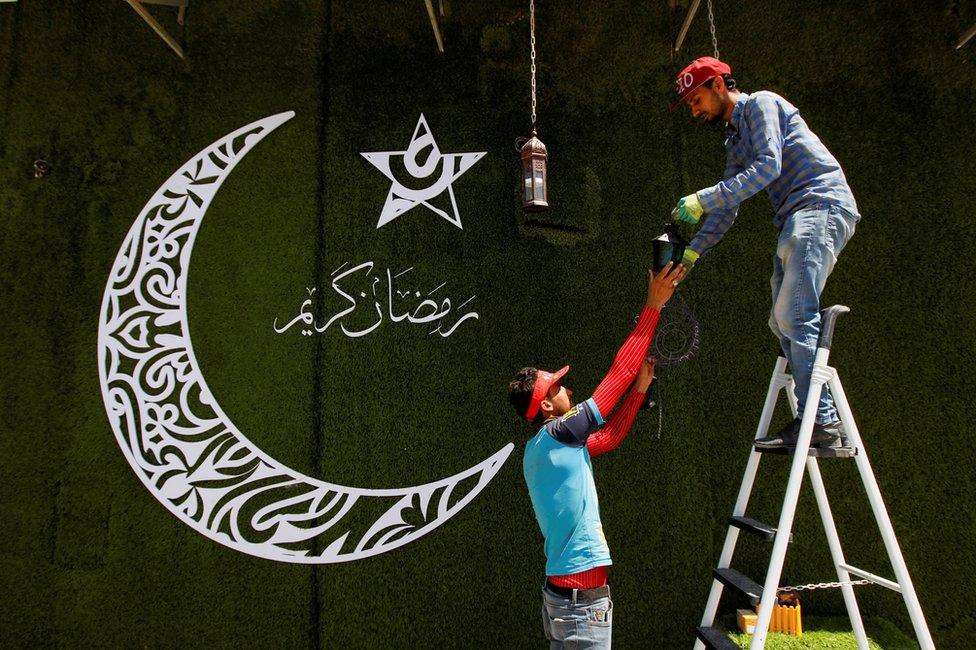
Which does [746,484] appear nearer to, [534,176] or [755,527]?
[755,527]

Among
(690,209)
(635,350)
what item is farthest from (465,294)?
(690,209)

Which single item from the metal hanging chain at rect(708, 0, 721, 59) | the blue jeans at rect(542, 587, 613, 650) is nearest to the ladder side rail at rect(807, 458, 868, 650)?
the blue jeans at rect(542, 587, 613, 650)

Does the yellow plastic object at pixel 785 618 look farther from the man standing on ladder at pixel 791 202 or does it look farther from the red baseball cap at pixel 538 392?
the red baseball cap at pixel 538 392

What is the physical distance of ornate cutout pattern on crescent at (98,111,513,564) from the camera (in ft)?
9.22

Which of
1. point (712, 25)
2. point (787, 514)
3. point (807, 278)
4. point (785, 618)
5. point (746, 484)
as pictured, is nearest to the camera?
point (787, 514)

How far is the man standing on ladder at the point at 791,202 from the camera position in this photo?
1.95 meters

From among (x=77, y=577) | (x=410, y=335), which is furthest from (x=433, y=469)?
(x=77, y=577)

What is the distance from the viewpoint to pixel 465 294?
2.94 m

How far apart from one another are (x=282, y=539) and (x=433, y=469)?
0.77 m

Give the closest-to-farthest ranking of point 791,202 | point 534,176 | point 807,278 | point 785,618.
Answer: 1. point 807,278
2. point 791,202
3. point 785,618
4. point 534,176

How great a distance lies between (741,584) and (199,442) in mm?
2413

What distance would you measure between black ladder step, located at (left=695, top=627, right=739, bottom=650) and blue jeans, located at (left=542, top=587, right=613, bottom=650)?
1.38 feet

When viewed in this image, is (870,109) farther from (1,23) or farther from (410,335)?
(1,23)

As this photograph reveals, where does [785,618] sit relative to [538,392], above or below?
below
